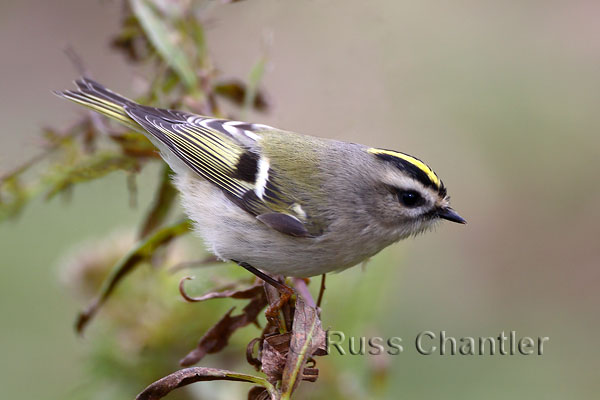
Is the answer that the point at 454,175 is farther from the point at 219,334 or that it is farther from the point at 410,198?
the point at 219,334

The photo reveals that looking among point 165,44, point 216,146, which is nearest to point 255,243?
point 216,146

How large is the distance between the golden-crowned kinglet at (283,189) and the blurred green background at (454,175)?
85 centimetres

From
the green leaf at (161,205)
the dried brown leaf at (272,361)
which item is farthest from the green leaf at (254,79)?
the dried brown leaf at (272,361)

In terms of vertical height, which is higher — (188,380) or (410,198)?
(410,198)

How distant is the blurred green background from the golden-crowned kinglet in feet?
2.79

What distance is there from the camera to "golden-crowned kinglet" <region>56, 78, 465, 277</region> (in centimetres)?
202

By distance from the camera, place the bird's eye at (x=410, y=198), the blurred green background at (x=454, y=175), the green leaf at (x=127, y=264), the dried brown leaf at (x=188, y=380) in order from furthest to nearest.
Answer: the blurred green background at (x=454, y=175), the bird's eye at (x=410, y=198), the green leaf at (x=127, y=264), the dried brown leaf at (x=188, y=380)

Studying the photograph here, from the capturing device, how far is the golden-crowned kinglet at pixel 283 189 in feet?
6.64

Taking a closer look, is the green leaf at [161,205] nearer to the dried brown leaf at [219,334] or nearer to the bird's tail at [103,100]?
the bird's tail at [103,100]

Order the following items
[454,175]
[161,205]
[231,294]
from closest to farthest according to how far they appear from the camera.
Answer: [231,294]
[161,205]
[454,175]

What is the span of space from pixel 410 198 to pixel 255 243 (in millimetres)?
463

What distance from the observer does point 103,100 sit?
224 centimetres

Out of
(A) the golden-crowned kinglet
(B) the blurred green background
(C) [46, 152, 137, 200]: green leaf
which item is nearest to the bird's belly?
(A) the golden-crowned kinglet

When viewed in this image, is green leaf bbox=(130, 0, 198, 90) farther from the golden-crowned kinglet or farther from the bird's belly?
the bird's belly
